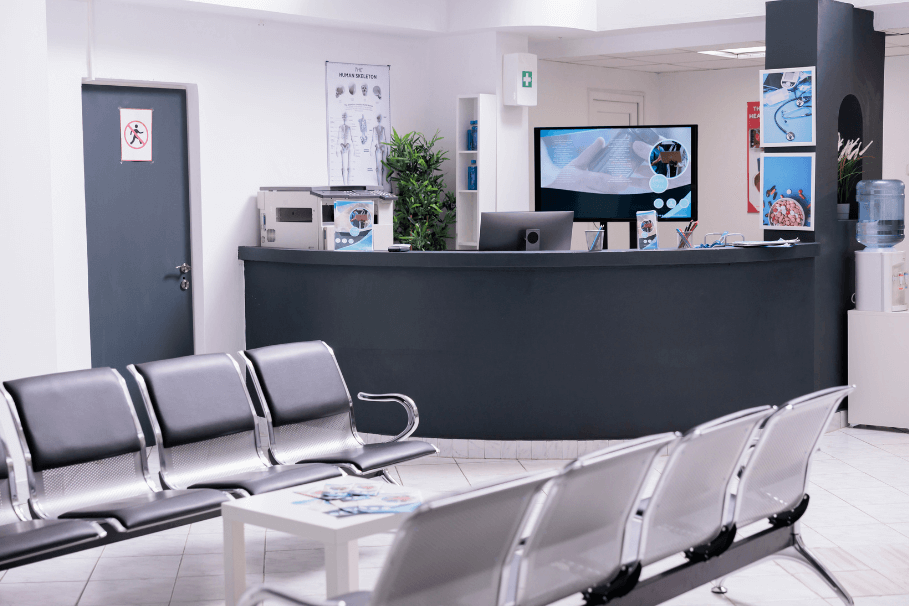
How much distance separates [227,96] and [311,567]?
3661 mm

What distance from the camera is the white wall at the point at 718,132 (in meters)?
10.9

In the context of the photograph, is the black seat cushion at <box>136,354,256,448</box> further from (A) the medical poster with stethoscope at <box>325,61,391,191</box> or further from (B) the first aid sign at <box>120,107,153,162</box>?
(A) the medical poster with stethoscope at <box>325,61,391,191</box>

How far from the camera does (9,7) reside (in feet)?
16.3

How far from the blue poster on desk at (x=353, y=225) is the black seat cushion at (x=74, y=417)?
2.52m

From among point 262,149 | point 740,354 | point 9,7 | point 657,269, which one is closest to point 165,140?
point 262,149

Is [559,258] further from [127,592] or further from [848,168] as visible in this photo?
[127,592]

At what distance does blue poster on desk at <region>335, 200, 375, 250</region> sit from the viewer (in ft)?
21.2

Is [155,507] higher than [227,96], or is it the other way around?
[227,96]

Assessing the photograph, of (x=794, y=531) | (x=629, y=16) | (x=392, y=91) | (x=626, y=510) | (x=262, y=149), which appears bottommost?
(x=794, y=531)

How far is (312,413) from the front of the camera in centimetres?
468

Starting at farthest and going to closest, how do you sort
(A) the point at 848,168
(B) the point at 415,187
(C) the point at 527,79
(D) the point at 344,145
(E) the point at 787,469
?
1. (C) the point at 527,79
2. (B) the point at 415,187
3. (D) the point at 344,145
4. (A) the point at 848,168
5. (E) the point at 787,469

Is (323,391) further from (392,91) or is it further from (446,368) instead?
(392,91)

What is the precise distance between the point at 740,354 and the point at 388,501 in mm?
3151

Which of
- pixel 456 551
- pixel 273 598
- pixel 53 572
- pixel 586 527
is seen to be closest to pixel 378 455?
pixel 53 572
